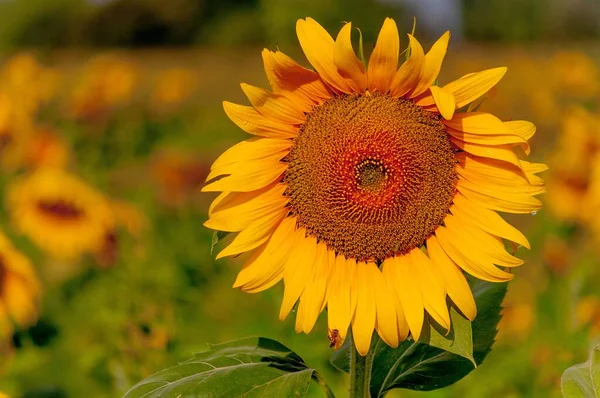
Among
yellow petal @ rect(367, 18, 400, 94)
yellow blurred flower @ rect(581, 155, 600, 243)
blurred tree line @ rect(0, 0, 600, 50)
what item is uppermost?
blurred tree line @ rect(0, 0, 600, 50)

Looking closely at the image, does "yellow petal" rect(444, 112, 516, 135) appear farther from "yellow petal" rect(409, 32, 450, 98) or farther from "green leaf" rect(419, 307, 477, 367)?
"green leaf" rect(419, 307, 477, 367)

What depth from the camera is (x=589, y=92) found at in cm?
473

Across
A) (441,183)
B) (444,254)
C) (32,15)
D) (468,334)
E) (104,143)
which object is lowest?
(468,334)

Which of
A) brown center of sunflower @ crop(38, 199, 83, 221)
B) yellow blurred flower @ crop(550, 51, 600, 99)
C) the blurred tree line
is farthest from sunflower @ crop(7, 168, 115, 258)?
the blurred tree line

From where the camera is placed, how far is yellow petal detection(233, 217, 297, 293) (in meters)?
1.37

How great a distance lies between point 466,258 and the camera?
1.36 meters

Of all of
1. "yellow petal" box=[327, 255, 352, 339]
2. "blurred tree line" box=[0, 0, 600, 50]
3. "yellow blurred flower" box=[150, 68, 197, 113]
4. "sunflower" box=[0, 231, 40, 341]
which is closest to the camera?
"yellow petal" box=[327, 255, 352, 339]

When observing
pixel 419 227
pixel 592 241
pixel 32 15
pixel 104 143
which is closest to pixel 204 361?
pixel 419 227

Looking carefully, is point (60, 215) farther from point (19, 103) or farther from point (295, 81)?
point (295, 81)

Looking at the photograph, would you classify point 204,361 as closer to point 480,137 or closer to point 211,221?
point 211,221

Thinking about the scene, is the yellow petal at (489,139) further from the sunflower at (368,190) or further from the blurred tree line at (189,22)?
the blurred tree line at (189,22)

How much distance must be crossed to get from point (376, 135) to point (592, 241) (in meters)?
2.66

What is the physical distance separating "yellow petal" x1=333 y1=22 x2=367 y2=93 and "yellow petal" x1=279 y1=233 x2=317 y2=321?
0.24 m

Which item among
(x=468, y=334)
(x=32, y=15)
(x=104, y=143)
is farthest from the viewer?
(x=32, y=15)
